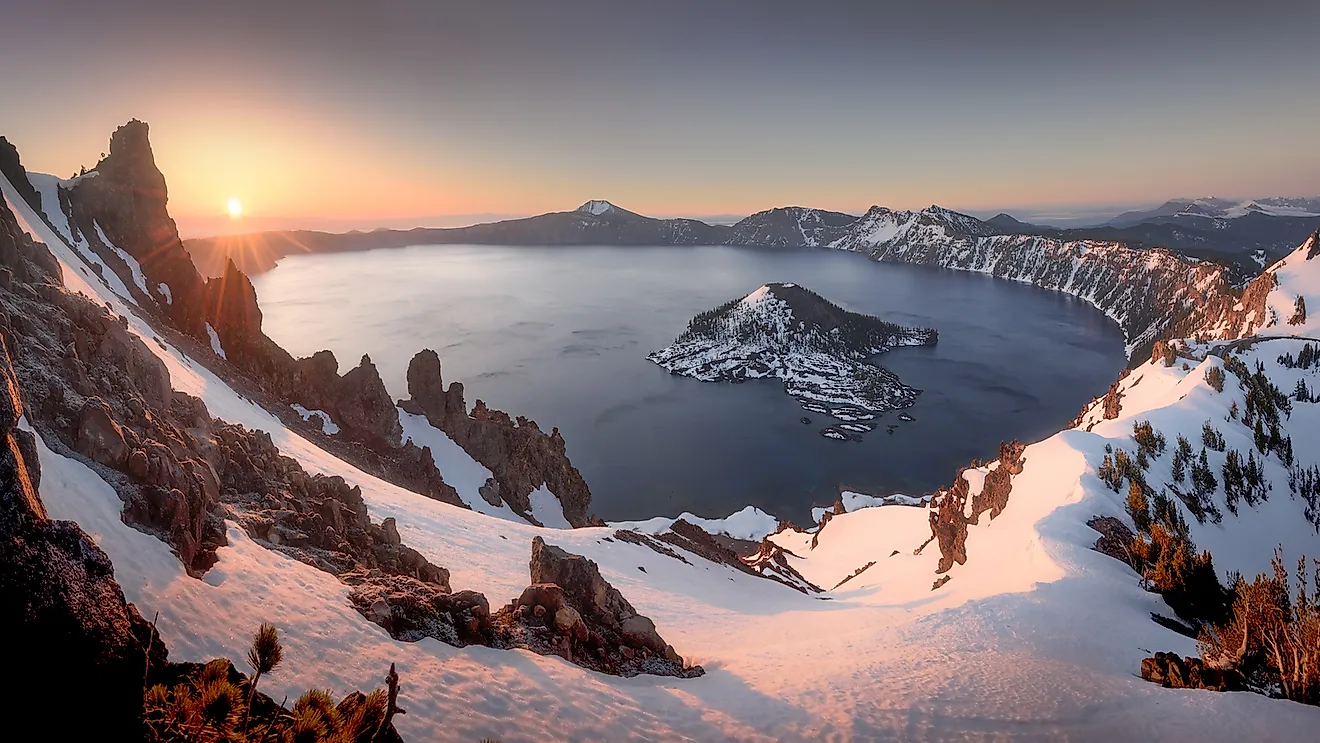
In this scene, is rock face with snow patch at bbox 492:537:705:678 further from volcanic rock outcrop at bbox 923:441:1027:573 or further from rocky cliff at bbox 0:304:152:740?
volcanic rock outcrop at bbox 923:441:1027:573

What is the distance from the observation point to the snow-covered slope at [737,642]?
1183cm

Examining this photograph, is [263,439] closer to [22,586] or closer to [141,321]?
[141,321]

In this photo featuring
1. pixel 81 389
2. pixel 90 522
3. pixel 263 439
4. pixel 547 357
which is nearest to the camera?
pixel 90 522

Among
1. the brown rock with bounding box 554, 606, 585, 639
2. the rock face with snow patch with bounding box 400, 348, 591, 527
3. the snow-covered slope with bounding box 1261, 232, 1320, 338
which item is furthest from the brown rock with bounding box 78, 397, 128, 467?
the snow-covered slope with bounding box 1261, 232, 1320, 338

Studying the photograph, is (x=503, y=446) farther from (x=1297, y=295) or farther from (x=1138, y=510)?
(x=1297, y=295)

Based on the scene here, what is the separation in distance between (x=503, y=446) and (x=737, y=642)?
41.7 m

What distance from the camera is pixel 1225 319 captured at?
15175 cm

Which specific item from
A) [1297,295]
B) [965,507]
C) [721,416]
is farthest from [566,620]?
[1297,295]

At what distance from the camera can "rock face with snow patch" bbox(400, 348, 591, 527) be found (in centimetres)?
5894

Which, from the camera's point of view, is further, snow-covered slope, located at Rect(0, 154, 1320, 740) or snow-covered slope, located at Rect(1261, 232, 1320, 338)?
snow-covered slope, located at Rect(1261, 232, 1320, 338)

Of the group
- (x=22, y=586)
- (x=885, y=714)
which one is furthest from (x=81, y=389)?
(x=885, y=714)

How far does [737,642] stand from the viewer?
2358 centimetres

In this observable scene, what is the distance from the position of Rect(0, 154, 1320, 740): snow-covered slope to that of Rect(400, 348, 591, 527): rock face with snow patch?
916 inches

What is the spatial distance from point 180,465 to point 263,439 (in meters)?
12.3
